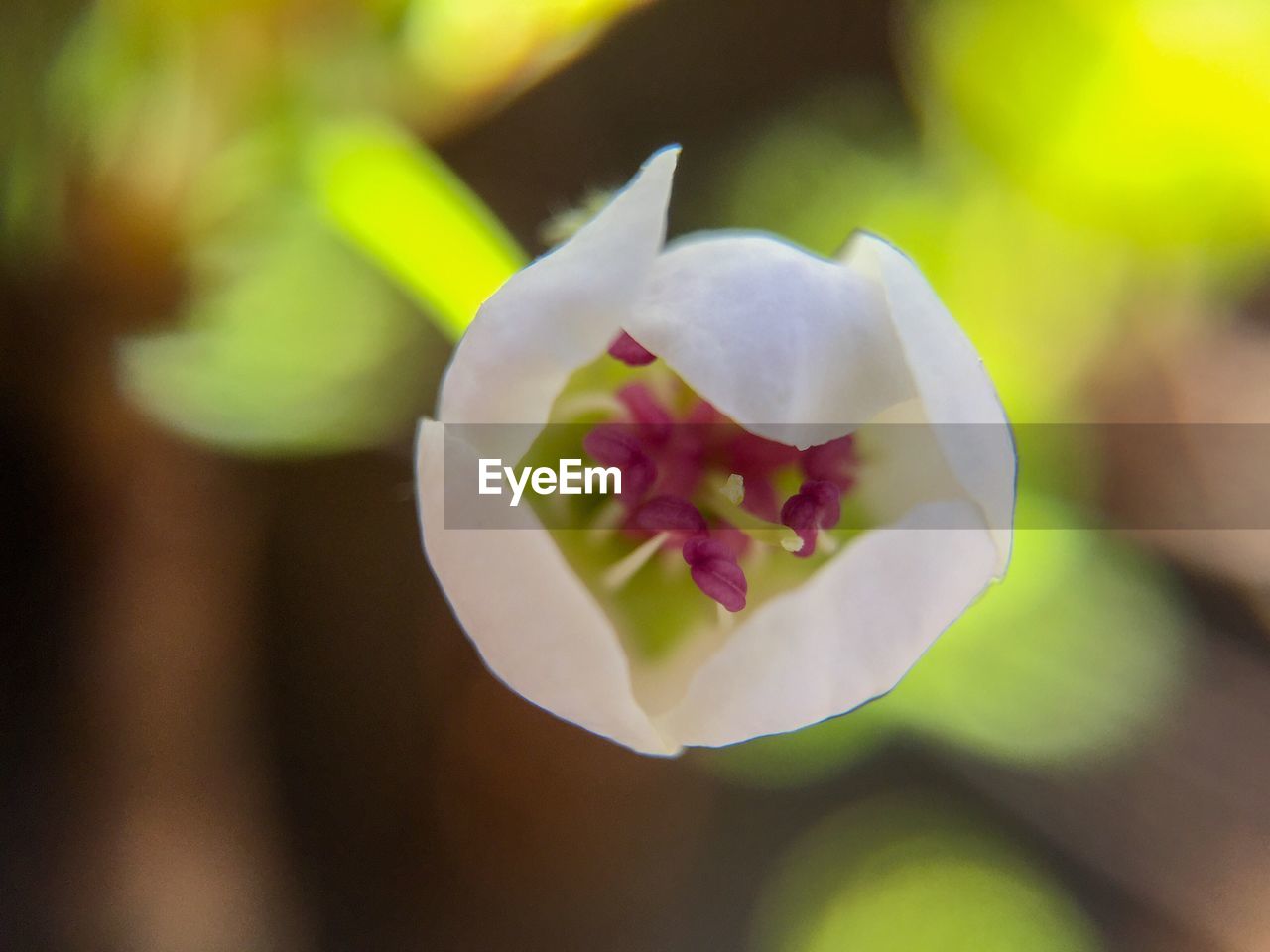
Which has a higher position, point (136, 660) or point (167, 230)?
point (167, 230)

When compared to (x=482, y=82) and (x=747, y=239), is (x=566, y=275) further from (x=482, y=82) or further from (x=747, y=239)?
(x=482, y=82)

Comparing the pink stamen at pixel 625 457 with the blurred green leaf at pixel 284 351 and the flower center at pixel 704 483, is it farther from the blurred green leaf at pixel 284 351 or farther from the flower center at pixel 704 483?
the blurred green leaf at pixel 284 351

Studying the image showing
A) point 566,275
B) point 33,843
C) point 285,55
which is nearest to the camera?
point 566,275

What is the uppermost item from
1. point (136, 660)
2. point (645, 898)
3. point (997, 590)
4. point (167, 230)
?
point (167, 230)

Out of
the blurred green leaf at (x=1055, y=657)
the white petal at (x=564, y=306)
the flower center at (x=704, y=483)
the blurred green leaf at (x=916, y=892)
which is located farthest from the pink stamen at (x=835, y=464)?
the blurred green leaf at (x=916, y=892)

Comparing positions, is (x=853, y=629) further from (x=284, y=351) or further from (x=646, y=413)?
(x=284, y=351)

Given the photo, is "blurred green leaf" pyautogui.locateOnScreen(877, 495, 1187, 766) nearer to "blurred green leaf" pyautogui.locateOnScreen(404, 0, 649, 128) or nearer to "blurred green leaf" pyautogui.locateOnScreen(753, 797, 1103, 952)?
"blurred green leaf" pyautogui.locateOnScreen(753, 797, 1103, 952)

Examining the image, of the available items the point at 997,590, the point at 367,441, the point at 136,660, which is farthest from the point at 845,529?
the point at 136,660

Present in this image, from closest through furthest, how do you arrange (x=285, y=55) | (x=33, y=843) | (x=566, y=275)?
(x=566, y=275)
(x=285, y=55)
(x=33, y=843)
